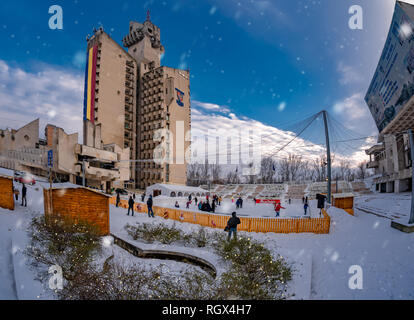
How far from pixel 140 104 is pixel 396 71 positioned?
5825 cm

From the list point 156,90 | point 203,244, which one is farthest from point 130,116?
point 203,244

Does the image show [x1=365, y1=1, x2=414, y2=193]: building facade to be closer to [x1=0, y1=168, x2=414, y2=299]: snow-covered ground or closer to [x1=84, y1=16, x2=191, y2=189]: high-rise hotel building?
[x1=0, y1=168, x2=414, y2=299]: snow-covered ground

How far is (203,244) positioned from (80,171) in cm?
2949

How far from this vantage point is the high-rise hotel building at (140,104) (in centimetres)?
5003

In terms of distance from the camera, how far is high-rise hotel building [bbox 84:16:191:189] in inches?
1970

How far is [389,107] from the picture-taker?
2858 centimetres

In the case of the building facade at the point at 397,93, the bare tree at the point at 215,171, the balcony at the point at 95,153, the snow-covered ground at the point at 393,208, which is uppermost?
the building facade at the point at 397,93

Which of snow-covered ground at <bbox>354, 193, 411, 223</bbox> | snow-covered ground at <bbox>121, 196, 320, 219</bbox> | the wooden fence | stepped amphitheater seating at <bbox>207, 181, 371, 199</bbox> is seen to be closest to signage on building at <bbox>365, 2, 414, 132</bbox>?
snow-covered ground at <bbox>354, 193, 411, 223</bbox>

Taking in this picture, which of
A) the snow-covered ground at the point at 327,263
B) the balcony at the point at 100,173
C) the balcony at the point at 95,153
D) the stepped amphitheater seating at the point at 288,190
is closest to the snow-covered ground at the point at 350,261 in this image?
the snow-covered ground at the point at 327,263

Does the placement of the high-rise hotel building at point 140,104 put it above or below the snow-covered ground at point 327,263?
above

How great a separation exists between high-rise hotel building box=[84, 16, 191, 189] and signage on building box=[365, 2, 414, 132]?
4359 cm

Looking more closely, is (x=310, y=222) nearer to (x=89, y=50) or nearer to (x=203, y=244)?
(x=203, y=244)

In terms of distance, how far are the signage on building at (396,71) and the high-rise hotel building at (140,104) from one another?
4359 cm

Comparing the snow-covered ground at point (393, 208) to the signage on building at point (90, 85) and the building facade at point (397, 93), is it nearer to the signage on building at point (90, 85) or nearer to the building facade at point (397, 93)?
the building facade at point (397, 93)
